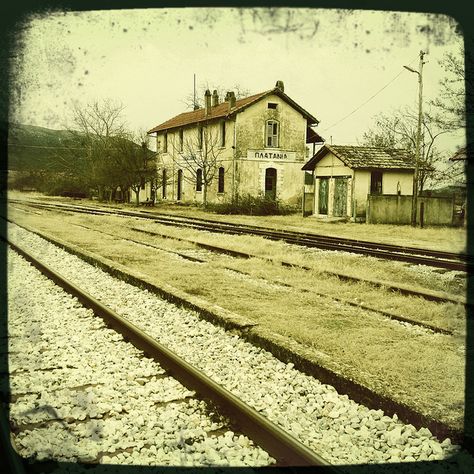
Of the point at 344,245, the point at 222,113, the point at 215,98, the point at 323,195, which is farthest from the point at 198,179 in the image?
the point at 323,195

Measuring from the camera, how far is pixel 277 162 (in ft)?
14.7

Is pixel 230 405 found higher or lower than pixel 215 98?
lower

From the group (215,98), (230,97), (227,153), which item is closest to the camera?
(230,97)

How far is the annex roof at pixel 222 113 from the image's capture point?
Answer: 242 centimetres

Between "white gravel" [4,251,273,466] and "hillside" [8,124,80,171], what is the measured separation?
1.27m

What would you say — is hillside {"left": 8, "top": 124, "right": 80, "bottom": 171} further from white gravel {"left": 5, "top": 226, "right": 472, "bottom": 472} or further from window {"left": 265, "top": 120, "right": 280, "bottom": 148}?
window {"left": 265, "top": 120, "right": 280, "bottom": 148}

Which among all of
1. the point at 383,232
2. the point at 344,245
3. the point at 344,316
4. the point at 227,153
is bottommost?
the point at 344,316

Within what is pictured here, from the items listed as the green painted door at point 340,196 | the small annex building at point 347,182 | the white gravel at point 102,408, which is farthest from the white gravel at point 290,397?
the green painted door at point 340,196

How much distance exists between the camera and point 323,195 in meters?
19.2

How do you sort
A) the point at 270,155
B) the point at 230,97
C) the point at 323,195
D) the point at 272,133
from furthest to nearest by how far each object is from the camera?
the point at 323,195, the point at 272,133, the point at 270,155, the point at 230,97

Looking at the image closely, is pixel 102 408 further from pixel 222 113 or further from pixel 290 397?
pixel 222 113

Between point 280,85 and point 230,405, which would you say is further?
point 230,405

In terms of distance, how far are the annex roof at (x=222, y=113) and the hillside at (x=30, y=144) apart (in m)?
0.57

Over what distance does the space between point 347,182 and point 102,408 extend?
54.1 feet
